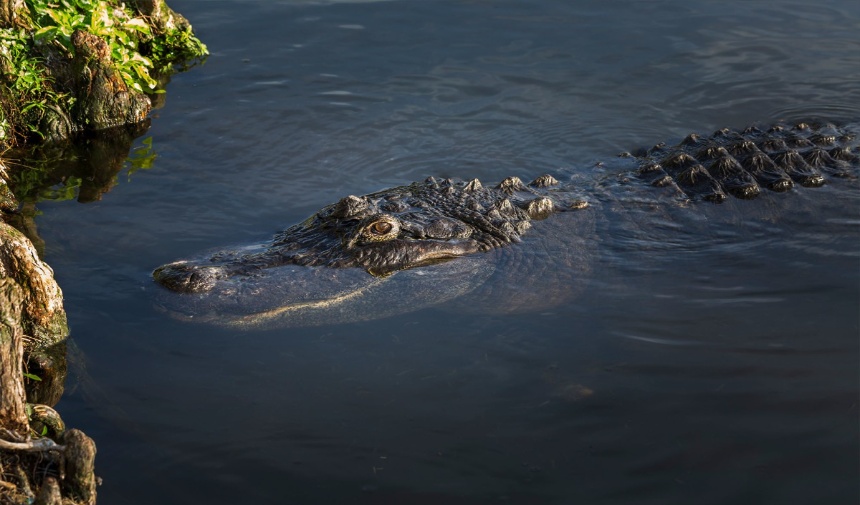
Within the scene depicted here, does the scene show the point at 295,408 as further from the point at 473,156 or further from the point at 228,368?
the point at 473,156

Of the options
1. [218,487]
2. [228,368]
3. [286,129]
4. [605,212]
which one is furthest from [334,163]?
[218,487]

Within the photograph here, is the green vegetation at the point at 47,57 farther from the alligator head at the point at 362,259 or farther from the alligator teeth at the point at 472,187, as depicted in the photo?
the alligator teeth at the point at 472,187

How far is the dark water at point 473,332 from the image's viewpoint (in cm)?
443

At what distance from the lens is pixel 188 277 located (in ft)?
18.8

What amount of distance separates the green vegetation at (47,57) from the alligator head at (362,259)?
3.44 metres

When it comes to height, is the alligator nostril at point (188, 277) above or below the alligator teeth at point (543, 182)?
below

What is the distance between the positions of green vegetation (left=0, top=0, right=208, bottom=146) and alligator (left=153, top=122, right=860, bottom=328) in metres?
3.41

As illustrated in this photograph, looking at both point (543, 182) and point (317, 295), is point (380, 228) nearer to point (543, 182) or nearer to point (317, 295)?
point (317, 295)

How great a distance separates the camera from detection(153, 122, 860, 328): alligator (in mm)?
5898

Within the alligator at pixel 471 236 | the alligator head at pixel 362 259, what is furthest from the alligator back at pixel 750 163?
the alligator head at pixel 362 259

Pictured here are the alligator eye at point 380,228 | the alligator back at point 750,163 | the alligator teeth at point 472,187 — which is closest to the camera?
the alligator eye at point 380,228

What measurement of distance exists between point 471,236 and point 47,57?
5008 mm

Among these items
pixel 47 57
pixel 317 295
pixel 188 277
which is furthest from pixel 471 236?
pixel 47 57

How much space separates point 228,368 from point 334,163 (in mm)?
3361
